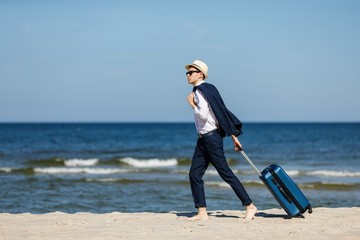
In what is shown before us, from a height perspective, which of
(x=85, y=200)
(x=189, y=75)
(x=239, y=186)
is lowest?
(x=85, y=200)

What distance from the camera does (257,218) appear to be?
24.9 ft

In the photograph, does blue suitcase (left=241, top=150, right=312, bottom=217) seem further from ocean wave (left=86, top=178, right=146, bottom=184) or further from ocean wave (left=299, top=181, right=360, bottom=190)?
ocean wave (left=86, top=178, right=146, bottom=184)

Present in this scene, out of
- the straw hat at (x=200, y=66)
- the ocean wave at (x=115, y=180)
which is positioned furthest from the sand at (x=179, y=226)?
the ocean wave at (x=115, y=180)

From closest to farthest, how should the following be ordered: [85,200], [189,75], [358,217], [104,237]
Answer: [104,237] < [189,75] < [358,217] < [85,200]

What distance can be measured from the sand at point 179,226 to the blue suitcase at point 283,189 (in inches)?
7.5

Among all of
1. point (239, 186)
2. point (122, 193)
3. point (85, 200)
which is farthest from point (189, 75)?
point (122, 193)

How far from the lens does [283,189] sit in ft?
23.5

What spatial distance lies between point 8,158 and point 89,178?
11.2 meters

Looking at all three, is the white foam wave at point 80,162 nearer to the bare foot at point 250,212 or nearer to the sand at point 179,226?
the sand at point 179,226

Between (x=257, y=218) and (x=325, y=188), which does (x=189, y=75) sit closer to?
(x=257, y=218)

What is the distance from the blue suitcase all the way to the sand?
0.19 m

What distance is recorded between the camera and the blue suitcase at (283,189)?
23.5 ft

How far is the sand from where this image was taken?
249 inches

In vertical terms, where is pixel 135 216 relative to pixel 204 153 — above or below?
below
